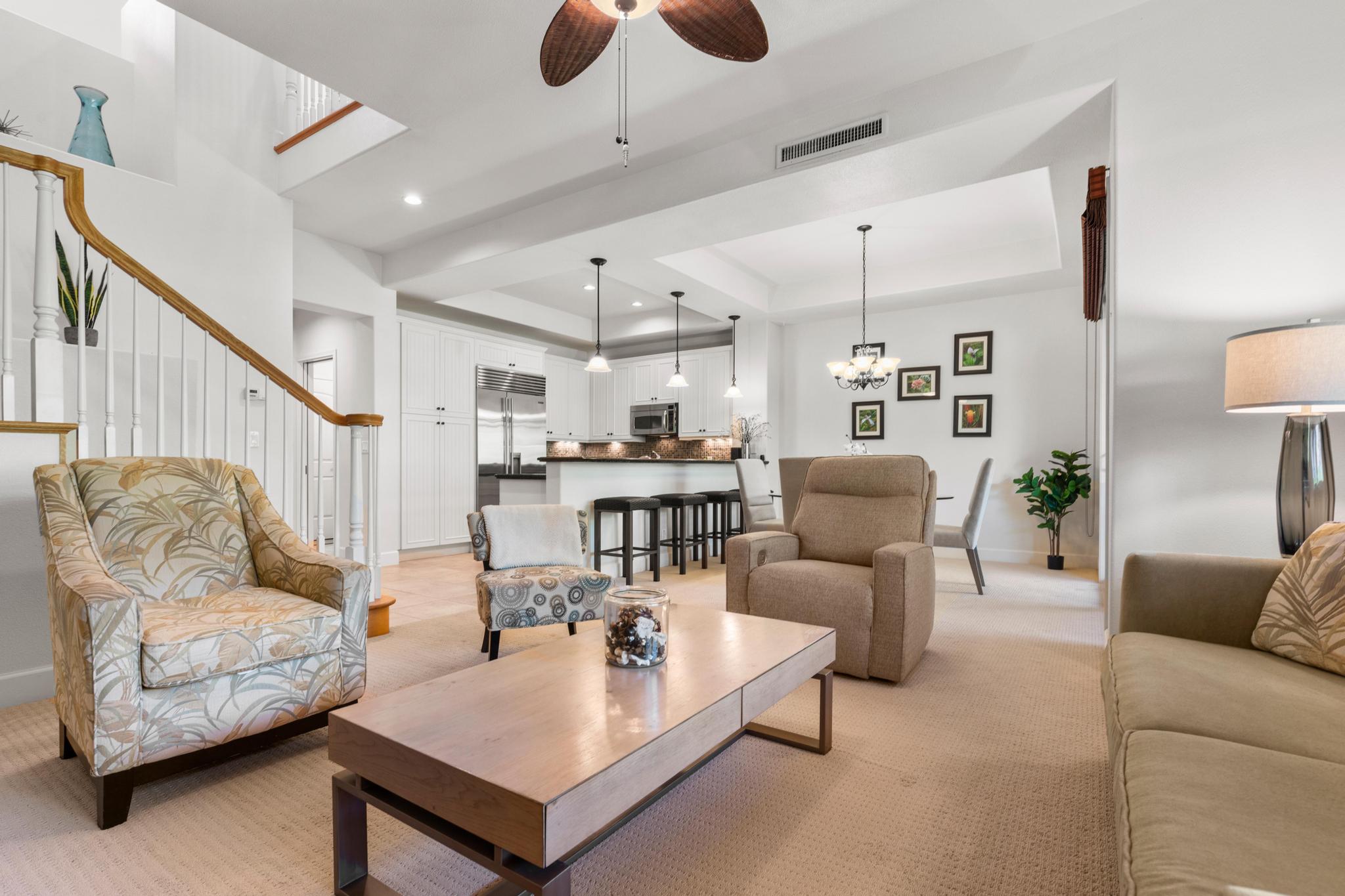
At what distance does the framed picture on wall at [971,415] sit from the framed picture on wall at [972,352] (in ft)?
0.83

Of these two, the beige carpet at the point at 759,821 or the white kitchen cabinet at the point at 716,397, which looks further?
the white kitchen cabinet at the point at 716,397

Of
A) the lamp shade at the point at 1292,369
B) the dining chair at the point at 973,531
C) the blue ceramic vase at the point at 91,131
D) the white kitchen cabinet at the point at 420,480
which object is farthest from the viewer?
the white kitchen cabinet at the point at 420,480

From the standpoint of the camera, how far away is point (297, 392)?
3.32 metres

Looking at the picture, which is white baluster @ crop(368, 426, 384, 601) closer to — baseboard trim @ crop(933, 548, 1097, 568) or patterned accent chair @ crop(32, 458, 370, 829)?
patterned accent chair @ crop(32, 458, 370, 829)

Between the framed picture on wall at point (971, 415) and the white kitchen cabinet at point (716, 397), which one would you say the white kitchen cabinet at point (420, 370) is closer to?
the white kitchen cabinet at point (716, 397)

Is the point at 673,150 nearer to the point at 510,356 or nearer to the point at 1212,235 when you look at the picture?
the point at 1212,235

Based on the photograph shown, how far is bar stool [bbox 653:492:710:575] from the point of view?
5.25 metres

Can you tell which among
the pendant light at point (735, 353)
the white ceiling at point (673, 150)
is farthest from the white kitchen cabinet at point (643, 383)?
the white ceiling at point (673, 150)

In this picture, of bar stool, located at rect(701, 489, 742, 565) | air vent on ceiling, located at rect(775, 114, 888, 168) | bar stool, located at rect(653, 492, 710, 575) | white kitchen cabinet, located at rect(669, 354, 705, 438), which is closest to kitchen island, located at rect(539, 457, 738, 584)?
bar stool, located at rect(653, 492, 710, 575)

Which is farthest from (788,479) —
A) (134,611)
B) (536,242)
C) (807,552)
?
(134,611)

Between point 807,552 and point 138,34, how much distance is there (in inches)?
214

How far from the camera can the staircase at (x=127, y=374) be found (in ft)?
8.20

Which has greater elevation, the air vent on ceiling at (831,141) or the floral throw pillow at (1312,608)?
the air vent on ceiling at (831,141)

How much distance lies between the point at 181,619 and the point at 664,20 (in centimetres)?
238
